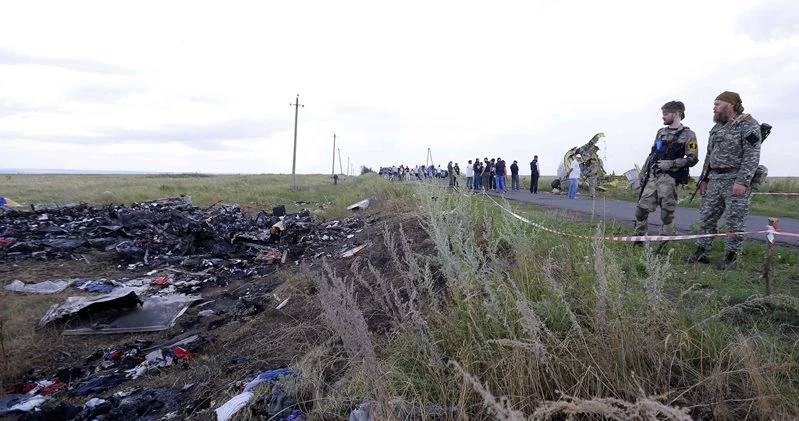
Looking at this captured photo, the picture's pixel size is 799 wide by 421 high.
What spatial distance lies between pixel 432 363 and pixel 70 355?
417 centimetres

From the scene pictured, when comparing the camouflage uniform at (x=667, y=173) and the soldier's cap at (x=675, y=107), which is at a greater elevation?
the soldier's cap at (x=675, y=107)

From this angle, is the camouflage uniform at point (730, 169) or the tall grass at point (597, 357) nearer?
the tall grass at point (597, 357)

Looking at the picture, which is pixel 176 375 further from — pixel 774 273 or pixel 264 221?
pixel 264 221

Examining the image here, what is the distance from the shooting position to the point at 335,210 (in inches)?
540

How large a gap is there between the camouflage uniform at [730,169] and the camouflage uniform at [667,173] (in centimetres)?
19

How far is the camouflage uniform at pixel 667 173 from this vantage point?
4832mm

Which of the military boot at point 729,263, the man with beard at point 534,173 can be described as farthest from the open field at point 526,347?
the man with beard at point 534,173

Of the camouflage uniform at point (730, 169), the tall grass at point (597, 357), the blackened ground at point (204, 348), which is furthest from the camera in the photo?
the camouflage uniform at point (730, 169)

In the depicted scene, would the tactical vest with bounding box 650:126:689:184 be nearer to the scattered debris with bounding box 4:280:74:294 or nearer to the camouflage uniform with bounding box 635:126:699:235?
the camouflage uniform with bounding box 635:126:699:235

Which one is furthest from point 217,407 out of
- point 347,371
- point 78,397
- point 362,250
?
point 362,250

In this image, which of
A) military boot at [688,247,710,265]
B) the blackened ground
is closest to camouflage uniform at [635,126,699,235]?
military boot at [688,247,710,265]

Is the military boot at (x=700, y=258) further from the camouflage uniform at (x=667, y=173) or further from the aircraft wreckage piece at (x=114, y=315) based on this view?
the aircraft wreckage piece at (x=114, y=315)

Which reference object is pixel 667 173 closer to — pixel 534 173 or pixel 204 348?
pixel 204 348

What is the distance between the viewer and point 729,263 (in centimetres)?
438
